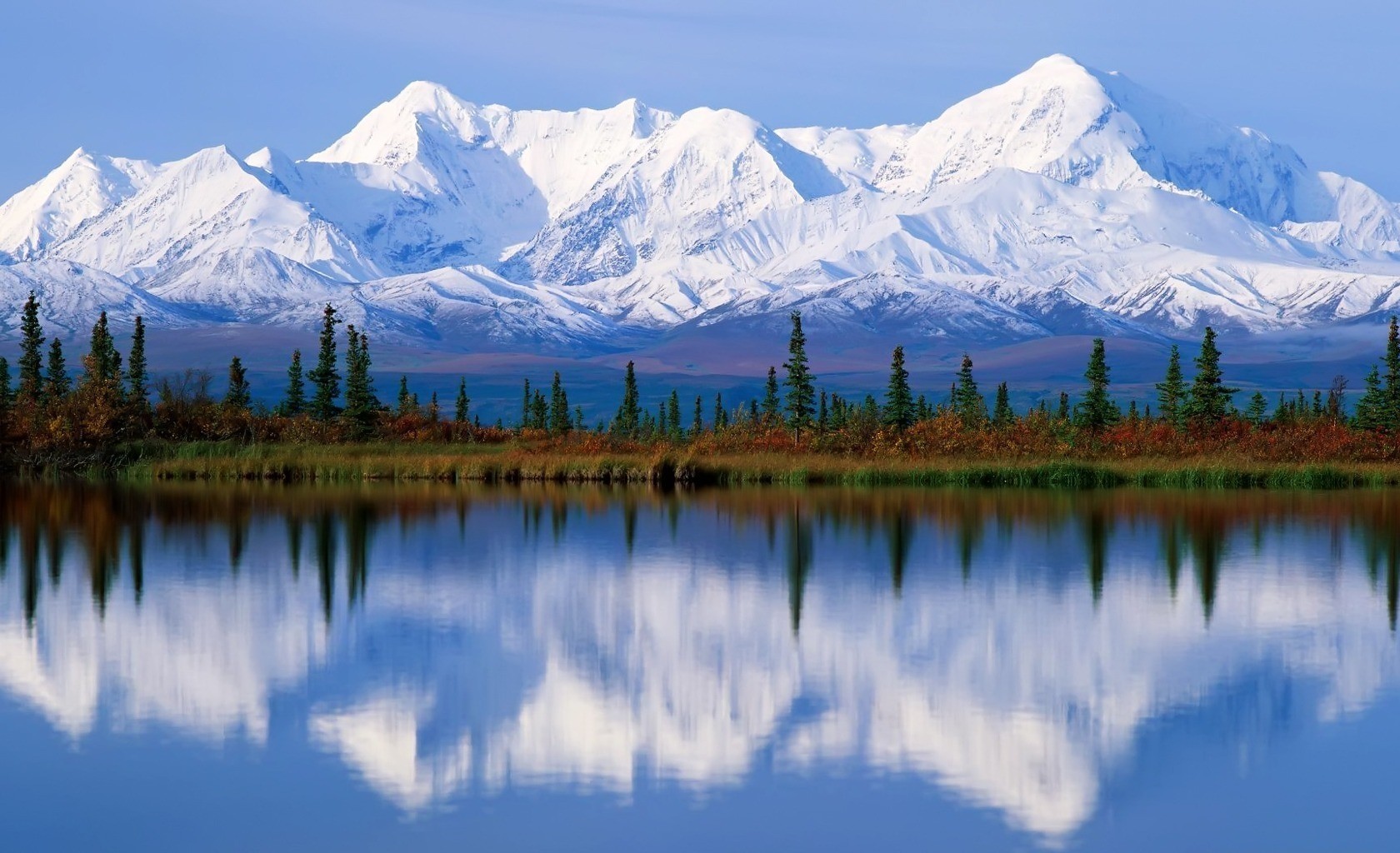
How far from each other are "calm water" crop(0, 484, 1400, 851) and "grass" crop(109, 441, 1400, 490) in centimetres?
2517

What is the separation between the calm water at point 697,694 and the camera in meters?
17.9

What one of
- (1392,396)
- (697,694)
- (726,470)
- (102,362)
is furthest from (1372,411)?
(697,694)

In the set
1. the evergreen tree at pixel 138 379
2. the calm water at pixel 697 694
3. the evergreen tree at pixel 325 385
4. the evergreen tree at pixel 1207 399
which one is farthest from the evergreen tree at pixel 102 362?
the evergreen tree at pixel 1207 399

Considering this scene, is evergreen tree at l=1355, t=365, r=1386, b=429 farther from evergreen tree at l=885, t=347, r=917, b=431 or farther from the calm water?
the calm water

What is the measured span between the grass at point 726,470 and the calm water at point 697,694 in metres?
25.2

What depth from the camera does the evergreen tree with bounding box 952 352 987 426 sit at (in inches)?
3445

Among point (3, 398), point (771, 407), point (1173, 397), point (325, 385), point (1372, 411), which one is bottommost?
point (771, 407)

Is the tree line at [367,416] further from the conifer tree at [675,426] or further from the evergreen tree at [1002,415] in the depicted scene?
the conifer tree at [675,426]

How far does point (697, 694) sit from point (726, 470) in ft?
158

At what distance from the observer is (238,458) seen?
243 ft

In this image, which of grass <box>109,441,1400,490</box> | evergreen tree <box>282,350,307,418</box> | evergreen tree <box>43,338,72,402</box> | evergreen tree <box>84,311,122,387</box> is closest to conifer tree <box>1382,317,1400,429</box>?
grass <box>109,441,1400,490</box>

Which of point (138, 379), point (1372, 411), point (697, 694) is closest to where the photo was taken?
point (697, 694)

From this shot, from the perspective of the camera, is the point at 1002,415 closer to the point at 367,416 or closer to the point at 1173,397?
the point at 1173,397

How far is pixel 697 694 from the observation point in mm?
23734
